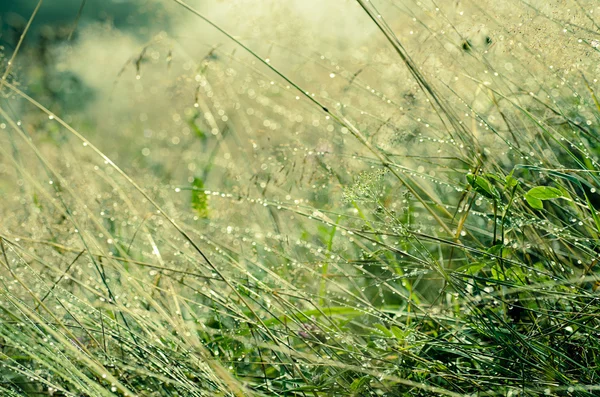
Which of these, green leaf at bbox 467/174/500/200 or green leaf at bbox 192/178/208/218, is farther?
green leaf at bbox 192/178/208/218

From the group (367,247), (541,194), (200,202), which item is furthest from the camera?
(200,202)

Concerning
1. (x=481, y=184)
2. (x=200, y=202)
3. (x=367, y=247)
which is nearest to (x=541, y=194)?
(x=481, y=184)

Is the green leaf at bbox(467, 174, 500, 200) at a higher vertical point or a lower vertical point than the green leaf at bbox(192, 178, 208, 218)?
higher

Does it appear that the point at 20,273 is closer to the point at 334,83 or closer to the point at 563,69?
the point at 334,83

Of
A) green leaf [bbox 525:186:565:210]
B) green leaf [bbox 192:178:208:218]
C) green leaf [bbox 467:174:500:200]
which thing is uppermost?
green leaf [bbox 525:186:565:210]

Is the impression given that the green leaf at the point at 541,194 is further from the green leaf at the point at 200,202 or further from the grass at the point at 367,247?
the green leaf at the point at 200,202

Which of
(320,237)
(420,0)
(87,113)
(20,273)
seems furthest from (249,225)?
(87,113)

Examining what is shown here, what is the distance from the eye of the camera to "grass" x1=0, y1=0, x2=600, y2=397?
69cm

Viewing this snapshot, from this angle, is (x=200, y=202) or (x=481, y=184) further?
(x=200, y=202)

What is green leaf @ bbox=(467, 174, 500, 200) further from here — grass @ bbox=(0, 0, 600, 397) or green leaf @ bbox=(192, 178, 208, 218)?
green leaf @ bbox=(192, 178, 208, 218)

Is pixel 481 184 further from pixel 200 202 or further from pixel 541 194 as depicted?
pixel 200 202

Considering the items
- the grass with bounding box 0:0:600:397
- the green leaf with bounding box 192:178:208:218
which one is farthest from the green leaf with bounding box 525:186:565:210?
the green leaf with bounding box 192:178:208:218

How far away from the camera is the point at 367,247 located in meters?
1.10

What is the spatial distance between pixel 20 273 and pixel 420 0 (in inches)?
35.6
